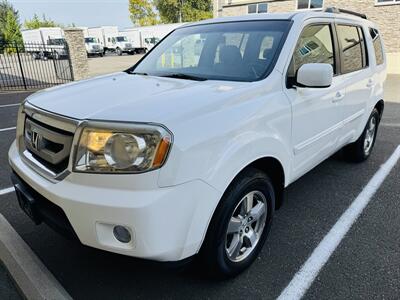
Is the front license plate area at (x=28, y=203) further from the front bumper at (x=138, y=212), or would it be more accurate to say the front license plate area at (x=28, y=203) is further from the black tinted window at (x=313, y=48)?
the black tinted window at (x=313, y=48)

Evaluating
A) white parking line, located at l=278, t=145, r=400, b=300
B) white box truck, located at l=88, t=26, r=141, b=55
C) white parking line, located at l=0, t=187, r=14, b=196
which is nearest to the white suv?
white parking line, located at l=278, t=145, r=400, b=300

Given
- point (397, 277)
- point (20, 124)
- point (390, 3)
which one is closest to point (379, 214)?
point (397, 277)

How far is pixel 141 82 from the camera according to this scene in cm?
260

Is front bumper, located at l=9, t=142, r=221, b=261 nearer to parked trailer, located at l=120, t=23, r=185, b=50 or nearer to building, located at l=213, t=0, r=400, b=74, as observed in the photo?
building, located at l=213, t=0, r=400, b=74

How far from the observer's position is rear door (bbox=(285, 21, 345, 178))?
8.47 feet

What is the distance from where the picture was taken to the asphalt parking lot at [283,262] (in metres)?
2.21

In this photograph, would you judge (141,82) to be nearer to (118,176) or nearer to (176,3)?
(118,176)

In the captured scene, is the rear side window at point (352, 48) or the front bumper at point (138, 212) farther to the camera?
the rear side window at point (352, 48)

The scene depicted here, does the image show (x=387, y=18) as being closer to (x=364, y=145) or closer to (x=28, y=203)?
(x=364, y=145)

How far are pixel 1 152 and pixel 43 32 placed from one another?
1457 inches

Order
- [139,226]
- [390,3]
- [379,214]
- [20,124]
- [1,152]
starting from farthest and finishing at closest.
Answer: [390,3], [1,152], [379,214], [20,124], [139,226]

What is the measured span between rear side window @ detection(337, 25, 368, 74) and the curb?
124 inches

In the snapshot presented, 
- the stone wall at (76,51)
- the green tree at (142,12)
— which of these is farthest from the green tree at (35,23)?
the stone wall at (76,51)

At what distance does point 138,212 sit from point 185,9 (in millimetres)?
53993
